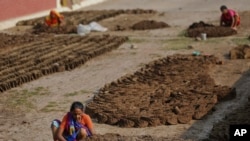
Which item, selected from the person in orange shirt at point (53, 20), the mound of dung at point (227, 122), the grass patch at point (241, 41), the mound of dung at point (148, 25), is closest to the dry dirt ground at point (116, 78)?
the grass patch at point (241, 41)

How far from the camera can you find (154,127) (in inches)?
452

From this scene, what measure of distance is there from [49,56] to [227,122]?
28.5 ft

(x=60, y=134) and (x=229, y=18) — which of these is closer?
(x=60, y=134)

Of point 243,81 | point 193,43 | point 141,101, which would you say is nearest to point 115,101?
point 141,101

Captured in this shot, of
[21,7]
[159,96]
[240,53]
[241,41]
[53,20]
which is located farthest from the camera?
[21,7]

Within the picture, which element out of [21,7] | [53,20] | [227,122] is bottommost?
[227,122]

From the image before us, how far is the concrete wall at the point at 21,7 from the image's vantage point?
26.9 meters

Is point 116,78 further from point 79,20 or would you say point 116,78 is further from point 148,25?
point 79,20

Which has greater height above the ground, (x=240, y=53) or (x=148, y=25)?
(x=148, y=25)

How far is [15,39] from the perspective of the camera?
22031mm

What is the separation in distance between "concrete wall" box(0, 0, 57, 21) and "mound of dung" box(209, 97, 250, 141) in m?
16.8

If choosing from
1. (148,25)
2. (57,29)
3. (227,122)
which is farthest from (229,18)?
(227,122)

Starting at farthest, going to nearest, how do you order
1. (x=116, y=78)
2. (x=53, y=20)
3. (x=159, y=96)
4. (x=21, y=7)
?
(x=21, y=7) → (x=53, y=20) → (x=116, y=78) → (x=159, y=96)

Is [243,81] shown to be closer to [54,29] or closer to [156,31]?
[156,31]
